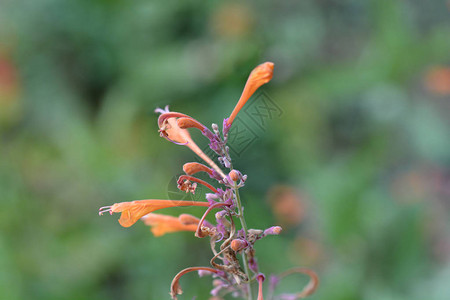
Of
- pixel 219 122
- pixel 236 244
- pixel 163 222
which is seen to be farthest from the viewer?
pixel 219 122

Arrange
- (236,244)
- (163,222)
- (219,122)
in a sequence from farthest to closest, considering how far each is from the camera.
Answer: (219,122) → (163,222) → (236,244)

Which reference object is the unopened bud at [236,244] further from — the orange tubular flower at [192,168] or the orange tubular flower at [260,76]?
the orange tubular flower at [260,76]

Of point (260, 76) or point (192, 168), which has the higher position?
point (260, 76)

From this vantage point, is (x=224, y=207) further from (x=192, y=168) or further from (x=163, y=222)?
(x=163, y=222)

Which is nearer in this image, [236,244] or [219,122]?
[236,244]

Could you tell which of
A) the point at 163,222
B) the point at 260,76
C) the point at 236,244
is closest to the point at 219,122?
the point at 163,222

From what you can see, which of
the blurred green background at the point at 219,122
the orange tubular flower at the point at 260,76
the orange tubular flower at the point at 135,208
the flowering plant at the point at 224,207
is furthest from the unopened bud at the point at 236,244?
the blurred green background at the point at 219,122

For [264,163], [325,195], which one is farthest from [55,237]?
[325,195]

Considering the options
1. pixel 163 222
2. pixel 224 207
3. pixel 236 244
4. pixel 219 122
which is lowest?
pixel 236 244
